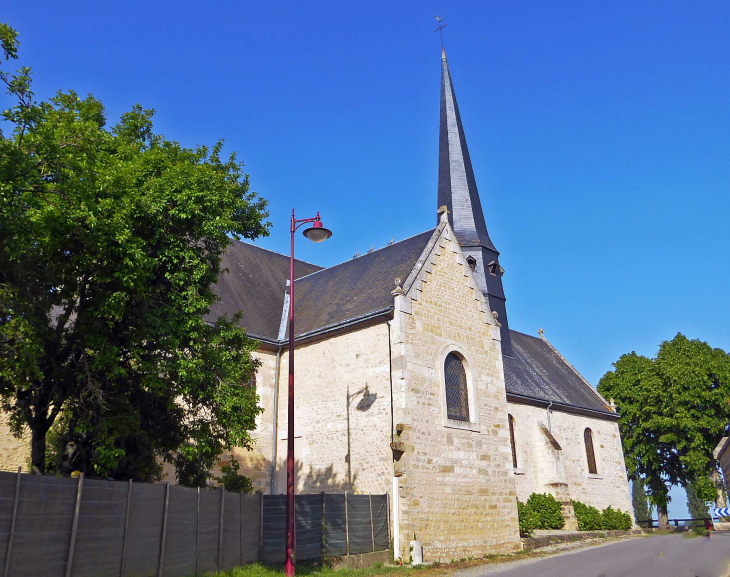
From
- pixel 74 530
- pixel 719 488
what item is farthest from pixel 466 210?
pixel 74 530

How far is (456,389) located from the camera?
17.9m

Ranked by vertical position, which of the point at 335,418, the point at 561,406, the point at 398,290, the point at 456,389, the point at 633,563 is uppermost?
the point at 398,290

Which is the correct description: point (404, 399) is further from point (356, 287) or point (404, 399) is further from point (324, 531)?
point (356, 287)

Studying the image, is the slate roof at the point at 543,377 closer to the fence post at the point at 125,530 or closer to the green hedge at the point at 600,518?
the green hedge at the point at 600,518

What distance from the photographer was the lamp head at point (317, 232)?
12930 mm

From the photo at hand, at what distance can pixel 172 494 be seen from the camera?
10.4m

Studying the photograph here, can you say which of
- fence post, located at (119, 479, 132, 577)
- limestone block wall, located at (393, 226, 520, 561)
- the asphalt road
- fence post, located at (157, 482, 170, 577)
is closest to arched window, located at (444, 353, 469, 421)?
limestone block wall, located at (393, 226, 520, 561)

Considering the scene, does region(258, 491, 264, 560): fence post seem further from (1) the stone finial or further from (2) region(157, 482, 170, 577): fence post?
(1) the stone finial

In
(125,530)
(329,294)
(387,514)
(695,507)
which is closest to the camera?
(125,530)

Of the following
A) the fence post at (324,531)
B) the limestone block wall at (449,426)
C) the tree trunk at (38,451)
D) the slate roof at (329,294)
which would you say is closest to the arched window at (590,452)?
the slate roof at (329,294)

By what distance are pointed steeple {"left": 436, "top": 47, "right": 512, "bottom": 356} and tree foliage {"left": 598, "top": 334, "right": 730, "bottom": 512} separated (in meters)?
11.3

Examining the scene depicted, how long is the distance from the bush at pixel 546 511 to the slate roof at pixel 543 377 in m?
4.03

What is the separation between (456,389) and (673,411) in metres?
21.0

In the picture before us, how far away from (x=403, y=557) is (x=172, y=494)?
6674 mm
